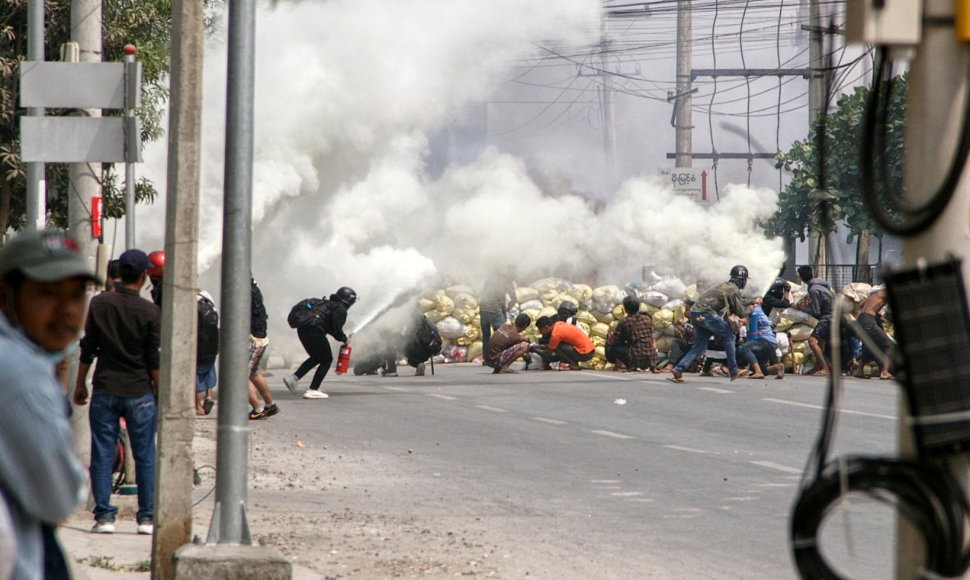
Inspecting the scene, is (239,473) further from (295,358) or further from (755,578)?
(295,358)

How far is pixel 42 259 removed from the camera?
8.94ft

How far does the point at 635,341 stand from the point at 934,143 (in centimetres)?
1976

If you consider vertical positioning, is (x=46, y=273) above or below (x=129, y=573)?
above

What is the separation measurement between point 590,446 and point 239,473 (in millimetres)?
6515

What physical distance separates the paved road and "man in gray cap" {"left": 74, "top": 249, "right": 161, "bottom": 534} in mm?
1954

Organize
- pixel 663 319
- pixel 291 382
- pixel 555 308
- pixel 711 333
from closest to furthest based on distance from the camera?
pixel 291 382, pixel 711 333, pixel 663 319, pixel 555 308

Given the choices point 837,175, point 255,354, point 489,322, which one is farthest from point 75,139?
point 837,175

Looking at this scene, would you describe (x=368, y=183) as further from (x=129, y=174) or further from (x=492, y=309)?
(x=129, y=174)

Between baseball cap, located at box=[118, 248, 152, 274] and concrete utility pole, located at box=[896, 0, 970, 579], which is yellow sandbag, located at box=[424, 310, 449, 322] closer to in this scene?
baseball cap, located at box=[118, 248, 152, 274]

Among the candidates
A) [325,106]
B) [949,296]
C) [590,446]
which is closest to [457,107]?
[325,106]

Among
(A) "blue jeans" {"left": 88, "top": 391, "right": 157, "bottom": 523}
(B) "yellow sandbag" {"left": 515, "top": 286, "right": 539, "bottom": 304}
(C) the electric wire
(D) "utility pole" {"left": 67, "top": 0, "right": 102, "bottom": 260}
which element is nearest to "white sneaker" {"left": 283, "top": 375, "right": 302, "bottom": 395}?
(D) "utility pole" {"left": 67, "top": 0, "right": 102, "bottom": 260}

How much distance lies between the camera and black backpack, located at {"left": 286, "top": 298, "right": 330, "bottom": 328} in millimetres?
17125

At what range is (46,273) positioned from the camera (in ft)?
8.86

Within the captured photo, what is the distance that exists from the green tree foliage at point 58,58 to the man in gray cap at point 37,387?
46.4ft
